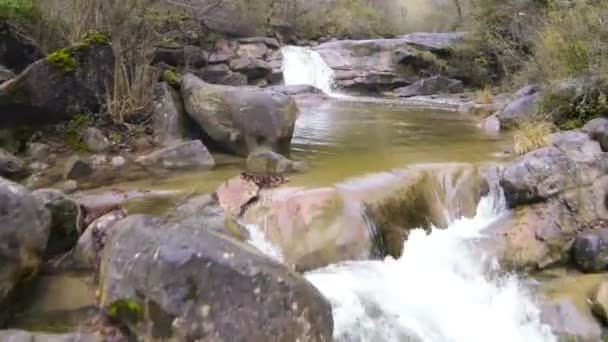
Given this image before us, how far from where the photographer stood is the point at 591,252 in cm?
604

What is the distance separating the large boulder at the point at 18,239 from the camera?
4.39 m

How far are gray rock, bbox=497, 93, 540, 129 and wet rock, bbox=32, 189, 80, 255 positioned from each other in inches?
329

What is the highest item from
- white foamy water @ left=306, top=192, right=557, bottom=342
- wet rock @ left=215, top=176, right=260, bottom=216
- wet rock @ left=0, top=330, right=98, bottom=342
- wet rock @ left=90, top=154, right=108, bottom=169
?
wet rock @ left=215, top=176, right=260, bottom=216

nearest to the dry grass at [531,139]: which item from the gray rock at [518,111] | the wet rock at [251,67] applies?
the gray rock at [518,111]

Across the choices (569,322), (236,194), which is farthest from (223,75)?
(569,322)

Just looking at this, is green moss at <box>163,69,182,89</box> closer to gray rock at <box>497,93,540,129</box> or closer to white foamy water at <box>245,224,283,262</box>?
white foamy water at <box>245,224,283,262</box>

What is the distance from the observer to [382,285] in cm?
548

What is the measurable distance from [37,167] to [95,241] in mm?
2852

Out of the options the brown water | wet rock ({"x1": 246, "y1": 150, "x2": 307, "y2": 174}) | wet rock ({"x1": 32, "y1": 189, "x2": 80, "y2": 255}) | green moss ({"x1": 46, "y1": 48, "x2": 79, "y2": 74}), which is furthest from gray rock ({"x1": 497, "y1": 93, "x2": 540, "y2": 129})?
wet rock ({"x1": 32, "y1": 189, "x2": 80, "y2": 255})

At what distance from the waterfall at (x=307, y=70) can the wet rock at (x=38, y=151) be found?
12.6 meters

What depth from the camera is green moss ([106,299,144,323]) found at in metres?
4.13

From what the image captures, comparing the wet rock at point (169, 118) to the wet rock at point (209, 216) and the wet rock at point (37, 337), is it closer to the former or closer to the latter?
the wet rock at point (209, 216)

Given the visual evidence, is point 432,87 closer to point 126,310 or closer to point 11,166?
point 11,166

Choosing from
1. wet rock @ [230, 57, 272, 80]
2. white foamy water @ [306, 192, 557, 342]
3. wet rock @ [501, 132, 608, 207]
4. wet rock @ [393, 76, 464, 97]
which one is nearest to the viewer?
white foamy water @ [306, 192, 557, 342]
